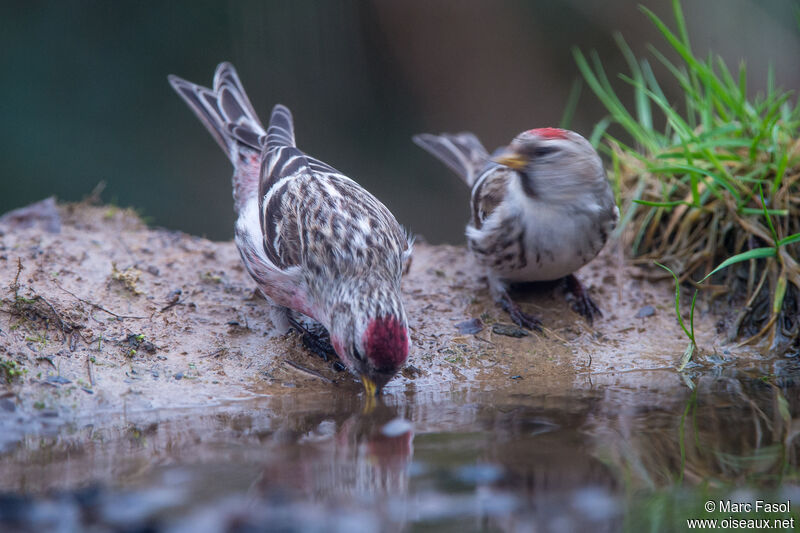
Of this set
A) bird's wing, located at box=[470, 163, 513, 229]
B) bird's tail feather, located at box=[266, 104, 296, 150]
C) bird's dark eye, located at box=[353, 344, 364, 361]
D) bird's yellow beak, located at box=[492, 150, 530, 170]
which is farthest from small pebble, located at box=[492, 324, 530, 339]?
bird's tail feather, located at box=[266, 104, 296, 150]

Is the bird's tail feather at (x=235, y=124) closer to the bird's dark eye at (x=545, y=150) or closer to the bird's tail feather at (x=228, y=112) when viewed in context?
the bird's tail feather at (x=228, y=112)

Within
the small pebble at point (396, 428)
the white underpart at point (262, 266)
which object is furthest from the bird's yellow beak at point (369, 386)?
the white underpart at point (262, 266)

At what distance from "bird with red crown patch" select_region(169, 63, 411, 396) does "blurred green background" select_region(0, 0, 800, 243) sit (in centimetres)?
359

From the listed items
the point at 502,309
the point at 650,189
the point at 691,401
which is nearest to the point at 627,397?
the point at 691,401

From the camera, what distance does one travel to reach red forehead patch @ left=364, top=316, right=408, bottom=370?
3.35 metres

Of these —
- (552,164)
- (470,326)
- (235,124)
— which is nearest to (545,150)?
(552,164)

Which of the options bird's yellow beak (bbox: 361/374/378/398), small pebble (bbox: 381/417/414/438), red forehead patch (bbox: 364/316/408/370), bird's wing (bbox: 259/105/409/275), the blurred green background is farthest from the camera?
the blurred green background

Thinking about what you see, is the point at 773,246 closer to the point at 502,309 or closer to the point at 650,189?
the point at 650,189

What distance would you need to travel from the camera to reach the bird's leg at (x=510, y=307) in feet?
14.5

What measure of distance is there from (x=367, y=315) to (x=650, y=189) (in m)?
2.79

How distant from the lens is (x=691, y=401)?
3451 millimetres

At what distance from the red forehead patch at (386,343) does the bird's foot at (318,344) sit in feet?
2.05

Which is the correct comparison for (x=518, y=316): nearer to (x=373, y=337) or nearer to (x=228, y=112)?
(x=373, y=337)

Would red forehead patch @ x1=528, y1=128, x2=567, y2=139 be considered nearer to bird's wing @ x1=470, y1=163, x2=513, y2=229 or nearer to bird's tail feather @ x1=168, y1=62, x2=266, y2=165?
bird's wing @ x1=470, y1=163, x2=513, y2=229
